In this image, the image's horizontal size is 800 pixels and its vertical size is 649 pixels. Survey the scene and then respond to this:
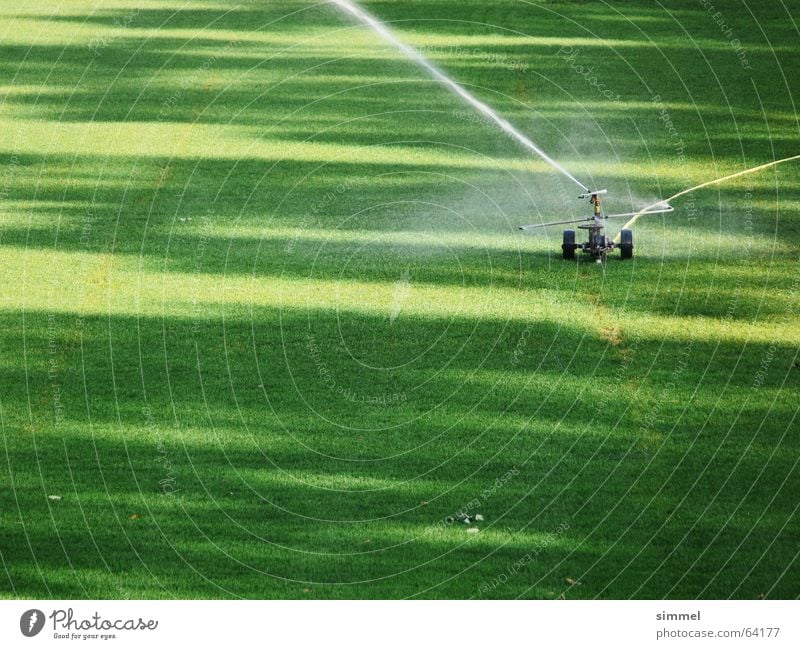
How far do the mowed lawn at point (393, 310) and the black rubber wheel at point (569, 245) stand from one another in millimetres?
193

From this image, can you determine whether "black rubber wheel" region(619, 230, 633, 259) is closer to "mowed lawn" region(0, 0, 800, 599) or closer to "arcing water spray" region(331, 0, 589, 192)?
"mowed lawn" region(0, 0, 800, 599)

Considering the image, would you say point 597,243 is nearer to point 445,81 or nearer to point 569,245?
point 569,245

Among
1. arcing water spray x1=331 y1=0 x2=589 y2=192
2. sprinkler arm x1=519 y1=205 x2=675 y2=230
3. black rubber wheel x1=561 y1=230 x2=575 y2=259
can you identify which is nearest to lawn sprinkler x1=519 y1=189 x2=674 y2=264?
black rubber wheel x1=561 y1=230 x2=575 y2=259

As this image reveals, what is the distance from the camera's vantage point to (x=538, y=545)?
8.69 meters

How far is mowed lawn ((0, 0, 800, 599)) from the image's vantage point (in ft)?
28.8

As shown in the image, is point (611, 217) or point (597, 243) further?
point (611, 217)

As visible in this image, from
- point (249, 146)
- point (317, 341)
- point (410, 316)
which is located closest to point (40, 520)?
point (317, 341)

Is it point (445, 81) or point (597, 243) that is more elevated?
point (445, 81)

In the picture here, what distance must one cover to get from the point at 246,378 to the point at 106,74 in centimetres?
661

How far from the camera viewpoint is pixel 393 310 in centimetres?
1116

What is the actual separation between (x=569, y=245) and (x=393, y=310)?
1709 millimetres

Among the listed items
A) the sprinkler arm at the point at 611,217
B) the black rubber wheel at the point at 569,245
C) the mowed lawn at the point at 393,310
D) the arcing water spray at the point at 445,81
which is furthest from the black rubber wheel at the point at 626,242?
the arcing water spray at the point at 445,81

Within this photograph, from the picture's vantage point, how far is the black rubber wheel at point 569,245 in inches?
461

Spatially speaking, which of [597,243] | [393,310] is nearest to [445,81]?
[597,243]
